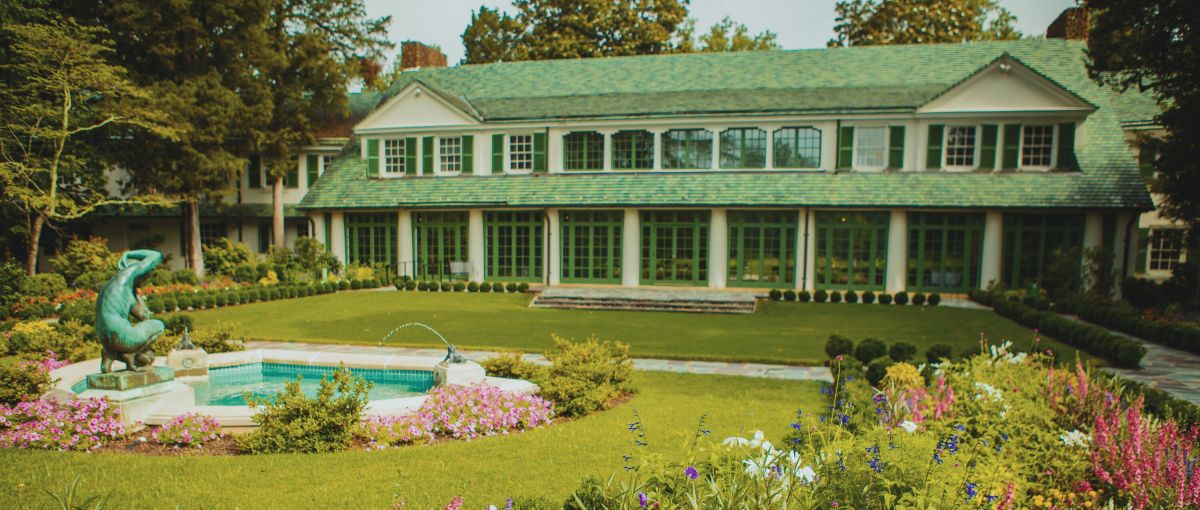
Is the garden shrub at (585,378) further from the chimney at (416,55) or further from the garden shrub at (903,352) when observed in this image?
the chimney at (416,55)

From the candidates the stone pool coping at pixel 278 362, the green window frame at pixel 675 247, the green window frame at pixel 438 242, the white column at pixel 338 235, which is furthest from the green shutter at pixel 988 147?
the white column at pixel 338 235

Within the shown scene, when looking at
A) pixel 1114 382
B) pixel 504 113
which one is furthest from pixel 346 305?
pixel 1114 382

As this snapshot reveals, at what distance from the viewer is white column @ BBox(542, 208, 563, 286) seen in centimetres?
2472

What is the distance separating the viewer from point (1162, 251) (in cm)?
2561

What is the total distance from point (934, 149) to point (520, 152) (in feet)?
48.1

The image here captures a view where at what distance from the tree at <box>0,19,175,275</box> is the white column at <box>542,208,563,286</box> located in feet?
43.9

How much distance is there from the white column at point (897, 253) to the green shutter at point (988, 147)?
10.5ft

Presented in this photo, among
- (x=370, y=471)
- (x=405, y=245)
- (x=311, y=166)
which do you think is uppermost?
(x=311, y=166)

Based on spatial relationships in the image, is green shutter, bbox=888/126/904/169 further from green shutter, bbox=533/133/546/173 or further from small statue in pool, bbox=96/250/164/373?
small statue in pool, bbox=96/250/164/373

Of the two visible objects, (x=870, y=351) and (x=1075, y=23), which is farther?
(x=1075, y=23)

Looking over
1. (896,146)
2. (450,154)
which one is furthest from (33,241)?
(896,146)

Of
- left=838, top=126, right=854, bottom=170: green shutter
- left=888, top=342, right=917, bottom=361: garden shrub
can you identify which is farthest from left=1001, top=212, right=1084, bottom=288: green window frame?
left=888, top=342, right=917, bottom=361: garden shrub

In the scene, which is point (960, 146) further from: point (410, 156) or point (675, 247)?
point (410, 156)

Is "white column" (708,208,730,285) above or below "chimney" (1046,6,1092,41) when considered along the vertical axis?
below
